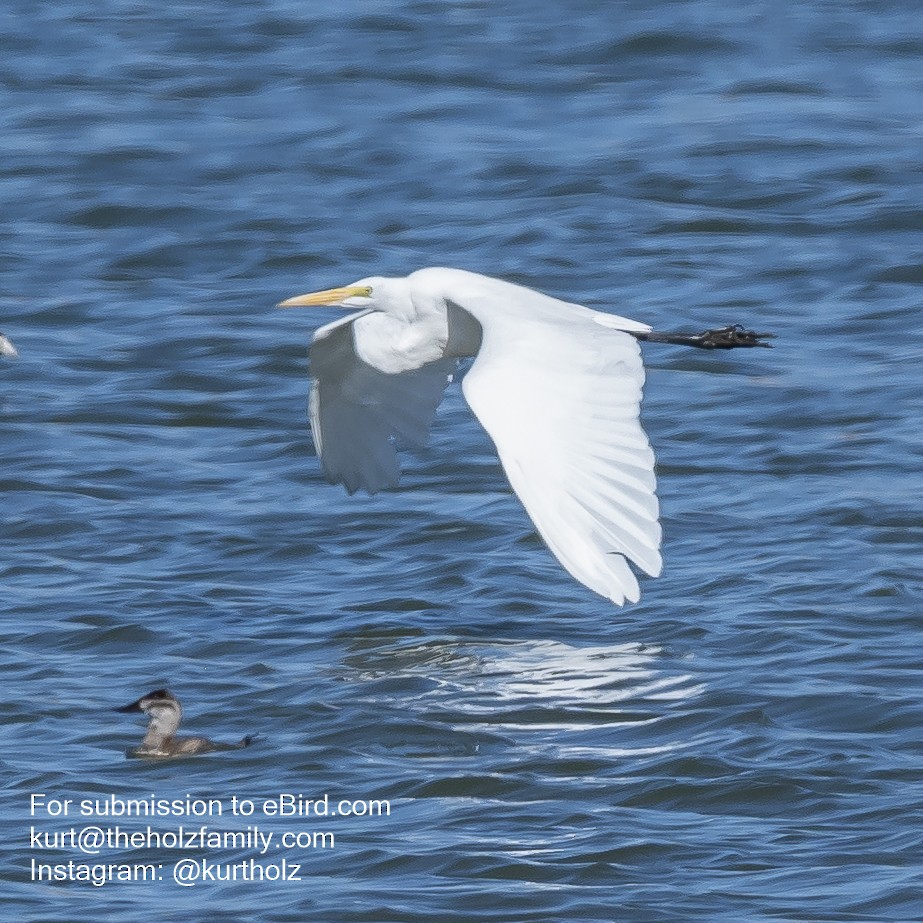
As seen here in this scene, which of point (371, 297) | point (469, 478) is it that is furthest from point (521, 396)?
point (469, 478)

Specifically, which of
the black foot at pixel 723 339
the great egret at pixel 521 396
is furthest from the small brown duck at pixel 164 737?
the black foot at pixel 723 339

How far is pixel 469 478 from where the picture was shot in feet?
32.5

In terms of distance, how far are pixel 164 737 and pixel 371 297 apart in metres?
2.09

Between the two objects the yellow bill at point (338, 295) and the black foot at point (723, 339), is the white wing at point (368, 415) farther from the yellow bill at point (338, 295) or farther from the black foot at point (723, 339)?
the black foot at point (723, 339)

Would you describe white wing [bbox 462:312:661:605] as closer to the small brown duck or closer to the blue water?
A: the blue water

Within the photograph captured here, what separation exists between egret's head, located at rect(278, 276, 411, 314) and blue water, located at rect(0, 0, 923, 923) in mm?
1117

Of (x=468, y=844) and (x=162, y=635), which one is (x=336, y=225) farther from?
(x=468, y=844)

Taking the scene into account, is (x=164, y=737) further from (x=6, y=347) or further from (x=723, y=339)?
(x=6, y=347)

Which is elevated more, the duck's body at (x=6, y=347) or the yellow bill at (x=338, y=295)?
the yellow bill at (x=338, y=295)

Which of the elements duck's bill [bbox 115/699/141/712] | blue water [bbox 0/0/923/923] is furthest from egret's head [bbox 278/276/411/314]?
duck's bill [bbox 115/699/141/712]

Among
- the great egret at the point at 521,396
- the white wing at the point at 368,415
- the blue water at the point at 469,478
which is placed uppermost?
the great egret at the point at 521,396

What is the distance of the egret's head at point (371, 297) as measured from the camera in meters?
8.14

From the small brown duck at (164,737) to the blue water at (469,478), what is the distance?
54 millimetres

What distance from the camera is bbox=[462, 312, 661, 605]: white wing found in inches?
239
